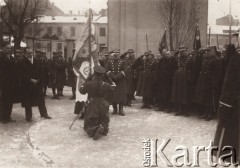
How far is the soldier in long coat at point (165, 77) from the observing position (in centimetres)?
1310

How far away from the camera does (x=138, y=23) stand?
2738 centimetres

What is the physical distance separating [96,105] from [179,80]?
3864 mm

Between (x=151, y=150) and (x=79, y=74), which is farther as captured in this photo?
(x=79, y=74)

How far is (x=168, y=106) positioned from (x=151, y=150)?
18.5 ft

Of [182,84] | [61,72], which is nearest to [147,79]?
[182,84]

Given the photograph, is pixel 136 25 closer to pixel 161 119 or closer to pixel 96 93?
pixel 161 119

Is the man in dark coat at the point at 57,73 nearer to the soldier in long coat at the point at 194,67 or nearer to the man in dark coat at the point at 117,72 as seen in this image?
the man in dark coat at the point at 117,72

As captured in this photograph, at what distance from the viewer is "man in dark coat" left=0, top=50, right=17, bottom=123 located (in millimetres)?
11516

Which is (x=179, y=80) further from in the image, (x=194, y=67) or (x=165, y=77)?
(x=165, y=77)

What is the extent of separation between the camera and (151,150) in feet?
25.5

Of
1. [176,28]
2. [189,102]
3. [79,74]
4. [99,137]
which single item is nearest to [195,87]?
[189,102]

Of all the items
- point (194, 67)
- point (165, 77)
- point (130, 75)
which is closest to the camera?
point (194, 67)

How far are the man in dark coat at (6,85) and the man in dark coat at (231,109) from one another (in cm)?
664

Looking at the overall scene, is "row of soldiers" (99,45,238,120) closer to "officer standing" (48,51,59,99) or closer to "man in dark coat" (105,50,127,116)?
"man in dark coat" (105,50,127,116)
